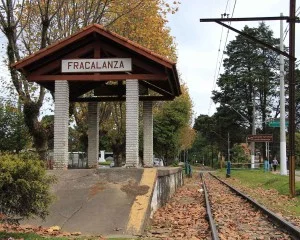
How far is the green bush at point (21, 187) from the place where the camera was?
324 inches

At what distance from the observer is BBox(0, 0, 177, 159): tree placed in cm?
2014

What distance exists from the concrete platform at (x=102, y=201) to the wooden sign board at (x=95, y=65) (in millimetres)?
3844

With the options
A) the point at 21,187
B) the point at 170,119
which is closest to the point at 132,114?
the point at 21,187

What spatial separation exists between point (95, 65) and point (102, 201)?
6092 mm

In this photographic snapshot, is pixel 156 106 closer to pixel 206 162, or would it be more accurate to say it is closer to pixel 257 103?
pixel 257 103

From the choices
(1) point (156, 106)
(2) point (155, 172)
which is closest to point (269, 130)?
(1) point (156, 106)

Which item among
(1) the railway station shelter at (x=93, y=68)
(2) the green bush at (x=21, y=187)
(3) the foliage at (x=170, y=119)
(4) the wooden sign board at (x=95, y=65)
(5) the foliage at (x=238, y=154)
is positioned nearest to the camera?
(2) the green bush at (x=21, y=187)

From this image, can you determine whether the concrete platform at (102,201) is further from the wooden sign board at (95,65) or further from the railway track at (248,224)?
the wooden sign board at (95,65)

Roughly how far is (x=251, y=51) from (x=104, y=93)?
58.5 m

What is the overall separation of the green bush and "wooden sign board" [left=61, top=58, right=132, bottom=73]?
7.78 m

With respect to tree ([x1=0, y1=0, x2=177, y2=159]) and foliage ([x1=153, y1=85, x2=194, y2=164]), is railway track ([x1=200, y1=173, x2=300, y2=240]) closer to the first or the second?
tree ([x1=0, y1=0, x2=177, y2=159])

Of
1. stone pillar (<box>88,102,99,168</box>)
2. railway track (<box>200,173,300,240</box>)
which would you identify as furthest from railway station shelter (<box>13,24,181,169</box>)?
stone pillar (<box>88,102,99,168</box>)

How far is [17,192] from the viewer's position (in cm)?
832

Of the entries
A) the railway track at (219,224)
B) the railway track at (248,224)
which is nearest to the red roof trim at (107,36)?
the railway track at (219,224)
